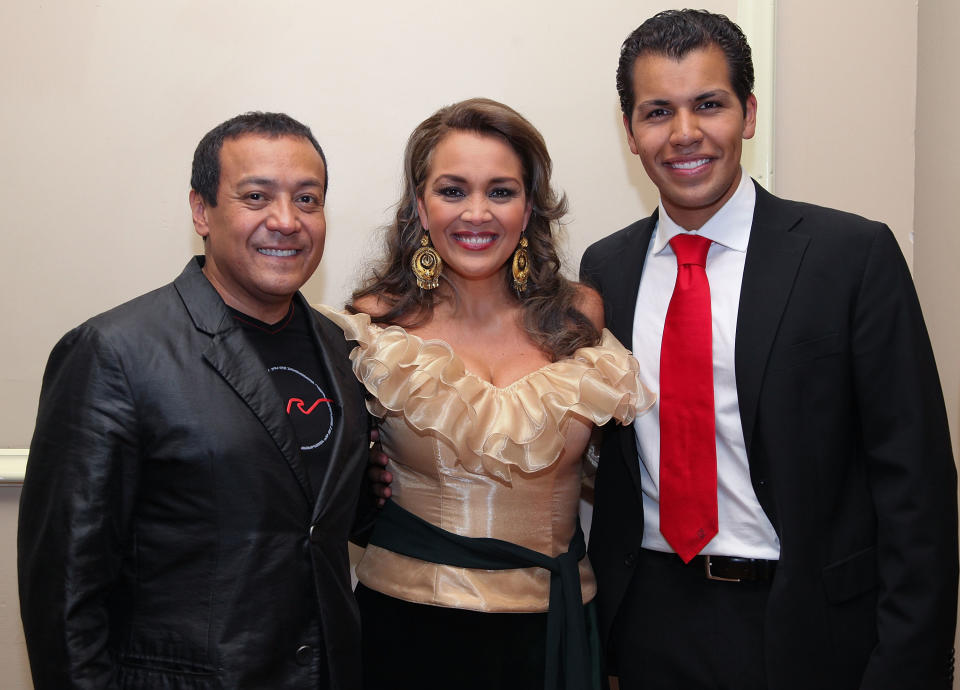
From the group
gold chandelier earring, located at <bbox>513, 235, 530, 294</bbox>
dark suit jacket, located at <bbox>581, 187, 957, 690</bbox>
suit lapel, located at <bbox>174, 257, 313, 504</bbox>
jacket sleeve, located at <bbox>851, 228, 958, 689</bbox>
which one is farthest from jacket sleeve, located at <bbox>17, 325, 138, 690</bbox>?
jacket sleeve, located at <bbox>851, 228, 958, 689</bbox>

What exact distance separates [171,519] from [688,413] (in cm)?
111

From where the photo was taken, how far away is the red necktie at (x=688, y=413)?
6.12 ft

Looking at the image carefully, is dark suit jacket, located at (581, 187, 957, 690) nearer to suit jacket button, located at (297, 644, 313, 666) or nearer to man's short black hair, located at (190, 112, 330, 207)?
suit jacket button, located at (297, 644, 313, 666)

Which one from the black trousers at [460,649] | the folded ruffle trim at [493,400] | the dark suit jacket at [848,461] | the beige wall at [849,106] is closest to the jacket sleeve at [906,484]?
the dark suit jacket at [848,461]

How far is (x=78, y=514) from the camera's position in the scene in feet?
4.68

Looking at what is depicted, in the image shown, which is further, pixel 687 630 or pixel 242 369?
pixel 687 630

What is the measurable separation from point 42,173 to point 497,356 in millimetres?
1571

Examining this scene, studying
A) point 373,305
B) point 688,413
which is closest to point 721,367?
point 688,413

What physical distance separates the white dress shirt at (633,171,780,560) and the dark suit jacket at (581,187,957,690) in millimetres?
50

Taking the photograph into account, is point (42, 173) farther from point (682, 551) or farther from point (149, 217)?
point (682, 551)

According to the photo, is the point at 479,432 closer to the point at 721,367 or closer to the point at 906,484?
the point at 721,367

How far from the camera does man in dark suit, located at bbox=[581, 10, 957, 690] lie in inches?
69.0

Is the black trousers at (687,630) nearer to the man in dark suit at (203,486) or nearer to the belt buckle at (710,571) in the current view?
the belt buckle at (710,571)

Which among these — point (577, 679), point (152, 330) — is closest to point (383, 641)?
point (577, 679)
